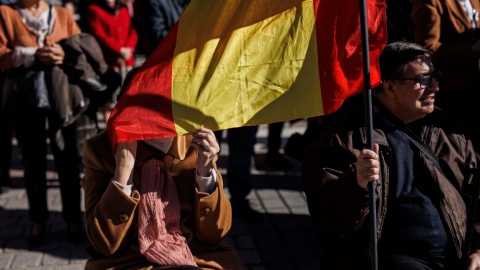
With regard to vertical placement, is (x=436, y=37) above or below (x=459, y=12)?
below

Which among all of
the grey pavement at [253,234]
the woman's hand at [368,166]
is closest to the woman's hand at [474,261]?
the woman's hand at [368,166]

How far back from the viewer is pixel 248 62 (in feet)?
7.52

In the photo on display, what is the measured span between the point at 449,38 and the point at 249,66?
225cm

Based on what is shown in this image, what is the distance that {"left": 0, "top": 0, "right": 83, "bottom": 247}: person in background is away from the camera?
3762 millimetres

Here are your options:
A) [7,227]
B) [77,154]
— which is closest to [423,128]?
[77,154]

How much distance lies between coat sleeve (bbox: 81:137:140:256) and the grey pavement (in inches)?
65.4

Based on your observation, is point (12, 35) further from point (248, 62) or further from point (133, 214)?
point (248, 62)

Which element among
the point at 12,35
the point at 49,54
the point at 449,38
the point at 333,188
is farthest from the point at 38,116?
the point at 449,38

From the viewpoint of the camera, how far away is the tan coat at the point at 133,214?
2.34 m

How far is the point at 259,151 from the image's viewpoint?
654 centimetres

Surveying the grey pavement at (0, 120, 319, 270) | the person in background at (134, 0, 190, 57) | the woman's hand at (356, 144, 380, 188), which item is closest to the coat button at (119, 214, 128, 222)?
the woman's hand at (356, 144, 380, 188)

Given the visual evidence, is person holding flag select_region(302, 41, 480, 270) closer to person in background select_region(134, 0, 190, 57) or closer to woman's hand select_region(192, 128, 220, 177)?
woman's hand select_region(192, 128, 220, 177)

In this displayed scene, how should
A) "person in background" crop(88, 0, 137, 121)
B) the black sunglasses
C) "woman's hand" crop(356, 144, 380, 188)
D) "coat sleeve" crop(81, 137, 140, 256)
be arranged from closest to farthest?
1. "woman's hand" crop(356, 144, 380, 188)
2. "coat sleeve" crop(81, 137, 140, 256)
3. the black sunglasses
4. "person in background" crop(88, 0, 137, 121)

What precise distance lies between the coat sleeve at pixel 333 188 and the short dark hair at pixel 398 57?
433 mm
